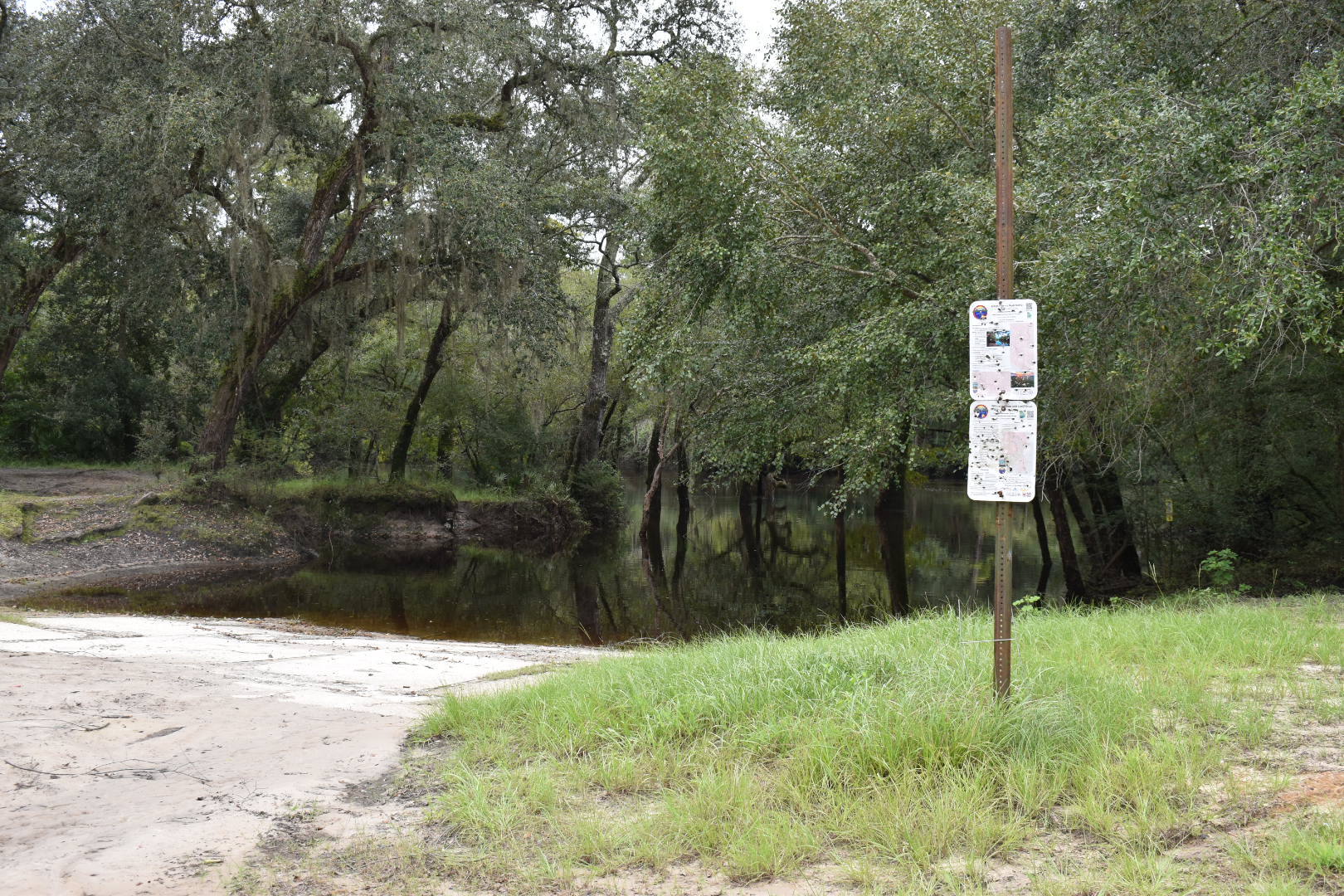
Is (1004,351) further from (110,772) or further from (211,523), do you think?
(211,523)

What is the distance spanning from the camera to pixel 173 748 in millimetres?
4836

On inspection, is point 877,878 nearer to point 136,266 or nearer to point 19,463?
point 136,266

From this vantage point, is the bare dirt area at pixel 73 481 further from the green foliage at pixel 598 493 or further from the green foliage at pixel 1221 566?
the green foliage at pixel 1221 566

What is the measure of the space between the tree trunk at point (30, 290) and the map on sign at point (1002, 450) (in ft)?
69.8

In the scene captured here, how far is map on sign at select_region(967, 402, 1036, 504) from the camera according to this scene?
160 inches

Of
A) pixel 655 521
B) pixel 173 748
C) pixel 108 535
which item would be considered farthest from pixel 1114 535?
pixel 108 535

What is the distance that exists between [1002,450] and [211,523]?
19118 millimetres

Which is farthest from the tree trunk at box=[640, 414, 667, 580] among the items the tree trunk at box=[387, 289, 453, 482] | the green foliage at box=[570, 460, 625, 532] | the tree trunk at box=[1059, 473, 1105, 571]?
the tree trunk at box=[1059, 473, 1105, 571]

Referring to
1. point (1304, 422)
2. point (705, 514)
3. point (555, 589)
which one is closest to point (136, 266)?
point (555, 589)

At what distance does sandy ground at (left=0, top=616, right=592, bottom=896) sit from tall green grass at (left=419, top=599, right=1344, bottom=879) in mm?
680

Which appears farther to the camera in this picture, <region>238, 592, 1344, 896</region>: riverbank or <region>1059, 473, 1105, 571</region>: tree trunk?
A: <region>1059, 473, 1105, 571</region>: tree trunk

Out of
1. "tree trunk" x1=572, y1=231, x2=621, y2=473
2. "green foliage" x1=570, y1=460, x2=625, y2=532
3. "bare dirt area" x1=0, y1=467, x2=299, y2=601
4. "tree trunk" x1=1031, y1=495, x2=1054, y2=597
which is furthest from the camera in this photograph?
"green foliage" x1=570, y1=460, x2=625, y2=532

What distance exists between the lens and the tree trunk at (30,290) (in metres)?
20.0

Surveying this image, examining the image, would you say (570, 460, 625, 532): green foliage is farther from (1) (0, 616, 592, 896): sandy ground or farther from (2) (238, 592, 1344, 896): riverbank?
(2) (238, 592, 1344, 896): riverbank
